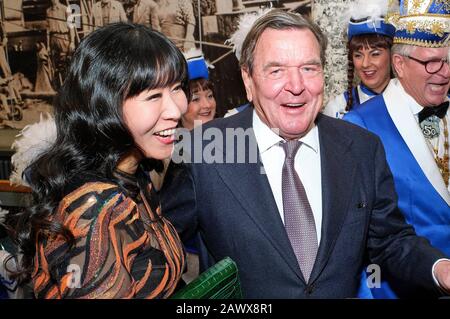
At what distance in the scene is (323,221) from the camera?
4.68 feet

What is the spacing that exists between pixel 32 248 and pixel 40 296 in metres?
0.15

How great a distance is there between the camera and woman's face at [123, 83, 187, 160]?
Result: 4.00 ft

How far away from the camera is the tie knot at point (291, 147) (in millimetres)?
1530

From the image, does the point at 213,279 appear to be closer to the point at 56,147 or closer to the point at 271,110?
the point at 56,147

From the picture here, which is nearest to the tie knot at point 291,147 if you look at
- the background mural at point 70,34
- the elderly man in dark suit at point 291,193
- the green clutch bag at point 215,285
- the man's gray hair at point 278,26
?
the elderly man in dark suit at point 291,193

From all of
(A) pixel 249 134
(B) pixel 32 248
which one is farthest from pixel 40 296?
(A) pixel 249 134

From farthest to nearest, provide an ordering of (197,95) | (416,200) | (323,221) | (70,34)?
1. (70,34)
2. (197,95)
3. (416,200)
4. (323,221)

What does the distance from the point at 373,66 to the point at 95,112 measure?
214 cm

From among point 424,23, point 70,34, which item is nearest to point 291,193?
point 424,23

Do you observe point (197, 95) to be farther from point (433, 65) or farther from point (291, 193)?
point (291, 193)

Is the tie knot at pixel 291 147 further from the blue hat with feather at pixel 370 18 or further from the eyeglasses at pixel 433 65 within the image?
the blue hat with feather at pixel 370 18

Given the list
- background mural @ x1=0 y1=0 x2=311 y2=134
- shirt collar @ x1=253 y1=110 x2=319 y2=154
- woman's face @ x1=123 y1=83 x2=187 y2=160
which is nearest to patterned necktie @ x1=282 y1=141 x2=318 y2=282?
shirt collar @ x1=253 y1=110 x2=319 y2=154
